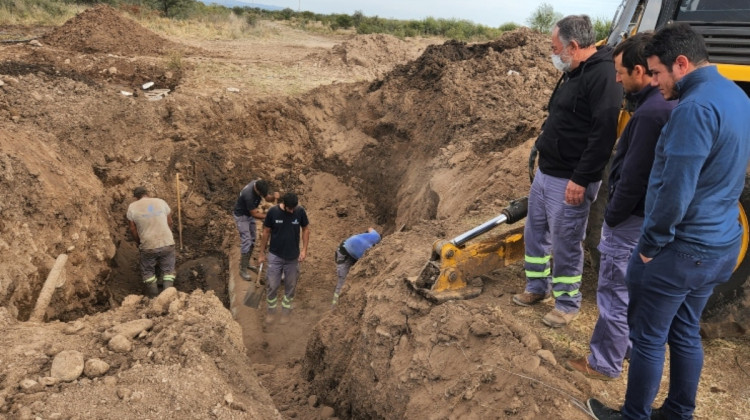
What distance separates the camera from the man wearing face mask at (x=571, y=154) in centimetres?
362

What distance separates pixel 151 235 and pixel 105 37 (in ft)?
31.7

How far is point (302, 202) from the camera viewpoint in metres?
10.9

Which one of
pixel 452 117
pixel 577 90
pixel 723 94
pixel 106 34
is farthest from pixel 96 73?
pixel 723 94

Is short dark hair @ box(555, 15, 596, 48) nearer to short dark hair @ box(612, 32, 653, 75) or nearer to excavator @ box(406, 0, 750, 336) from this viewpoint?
short dark hair @ box(612, 32, 653, 75)

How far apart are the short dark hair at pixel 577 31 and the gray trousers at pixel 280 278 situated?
16.0 ft

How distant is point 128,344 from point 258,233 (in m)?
5.81

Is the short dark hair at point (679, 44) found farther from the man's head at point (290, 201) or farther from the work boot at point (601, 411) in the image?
the man's head at point (290, 201)

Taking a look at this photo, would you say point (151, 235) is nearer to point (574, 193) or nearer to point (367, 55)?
point (574, 193)

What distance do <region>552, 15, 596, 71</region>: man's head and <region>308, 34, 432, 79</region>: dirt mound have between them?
486 inches

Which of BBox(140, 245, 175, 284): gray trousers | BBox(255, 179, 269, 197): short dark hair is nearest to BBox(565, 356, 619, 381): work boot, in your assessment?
BBox(255, 179, 269, 197): short dark hair

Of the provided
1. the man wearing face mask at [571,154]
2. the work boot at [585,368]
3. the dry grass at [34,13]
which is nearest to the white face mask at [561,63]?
the man wearing face mask at [571,154]

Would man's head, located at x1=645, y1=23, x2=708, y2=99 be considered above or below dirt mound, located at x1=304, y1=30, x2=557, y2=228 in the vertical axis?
above

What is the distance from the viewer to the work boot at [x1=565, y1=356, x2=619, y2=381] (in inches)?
141

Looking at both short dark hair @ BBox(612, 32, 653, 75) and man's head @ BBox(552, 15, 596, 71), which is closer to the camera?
short dark hair @ BBox(612, 32, 653, 75)
